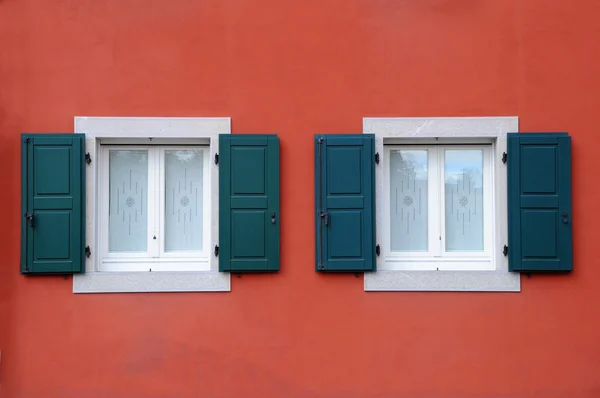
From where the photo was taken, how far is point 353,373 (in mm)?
5547

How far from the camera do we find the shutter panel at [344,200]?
5.51 m

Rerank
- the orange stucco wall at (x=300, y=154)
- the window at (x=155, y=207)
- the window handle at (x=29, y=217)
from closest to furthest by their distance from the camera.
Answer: the window handle at (x=29, y=217)
the orange stucco wall at (x=300, y=154)
the window at (x=155, y=207)

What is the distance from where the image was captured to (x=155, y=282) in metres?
5.54

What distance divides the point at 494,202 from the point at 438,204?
1.72 ft

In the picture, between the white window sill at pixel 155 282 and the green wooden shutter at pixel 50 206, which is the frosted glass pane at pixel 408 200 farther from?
the green wooden shutter at pixel 50 206

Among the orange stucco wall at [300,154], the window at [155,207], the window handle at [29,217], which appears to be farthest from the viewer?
the window at [155,207]

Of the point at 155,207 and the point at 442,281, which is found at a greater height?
the point at 155,207

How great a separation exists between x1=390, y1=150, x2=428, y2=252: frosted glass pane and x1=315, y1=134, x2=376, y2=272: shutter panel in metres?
0.36

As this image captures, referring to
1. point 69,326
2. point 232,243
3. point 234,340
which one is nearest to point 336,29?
point 232,243

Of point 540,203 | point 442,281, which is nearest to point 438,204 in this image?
point 442,281

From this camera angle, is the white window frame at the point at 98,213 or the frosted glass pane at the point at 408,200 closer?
the white window frame at the point at 98,213

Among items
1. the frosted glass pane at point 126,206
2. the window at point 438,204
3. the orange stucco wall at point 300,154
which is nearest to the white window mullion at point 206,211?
the orange stucco wall at point 300,154

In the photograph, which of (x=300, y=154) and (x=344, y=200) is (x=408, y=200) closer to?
(x=344, y=200)

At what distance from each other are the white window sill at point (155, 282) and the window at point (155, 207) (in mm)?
151
